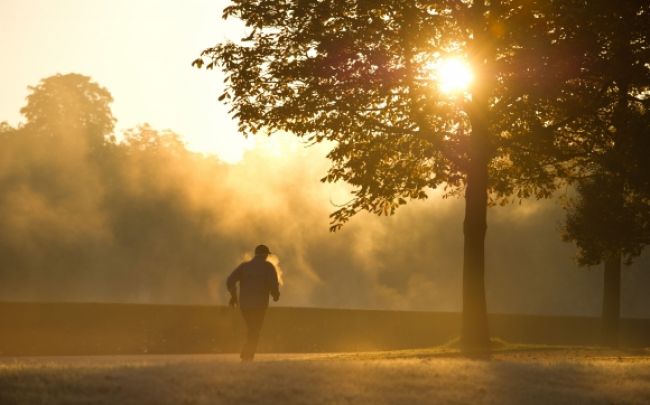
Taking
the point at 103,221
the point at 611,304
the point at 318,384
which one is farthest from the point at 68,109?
the point at 318,384

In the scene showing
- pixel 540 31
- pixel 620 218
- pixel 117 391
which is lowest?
pixel 117 391

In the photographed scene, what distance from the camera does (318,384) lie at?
13.6 metres

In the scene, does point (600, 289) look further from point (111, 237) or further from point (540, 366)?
point (540, 366)

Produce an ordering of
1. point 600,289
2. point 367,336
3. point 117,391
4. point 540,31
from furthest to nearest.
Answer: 1. point 600,289
2. point 367,336
3. point 540,31
4. point 117,391

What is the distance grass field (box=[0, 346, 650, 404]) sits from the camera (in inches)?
498

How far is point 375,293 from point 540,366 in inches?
2929

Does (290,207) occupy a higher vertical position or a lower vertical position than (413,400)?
higher

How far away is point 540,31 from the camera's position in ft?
87.5

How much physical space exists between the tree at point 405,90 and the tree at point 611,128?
1.09 m

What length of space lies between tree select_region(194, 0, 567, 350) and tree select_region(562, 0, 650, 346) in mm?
1093

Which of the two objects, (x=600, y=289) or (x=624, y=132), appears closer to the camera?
(x=624, y=132)

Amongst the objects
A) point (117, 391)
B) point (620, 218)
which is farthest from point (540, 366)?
point (620, 218)

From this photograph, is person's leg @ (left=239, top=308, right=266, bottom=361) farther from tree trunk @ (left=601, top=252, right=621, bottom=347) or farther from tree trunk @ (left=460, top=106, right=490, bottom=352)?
tree trunk @ (left=601, top=252, right=621, bottom=347)

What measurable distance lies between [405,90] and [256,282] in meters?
9.61
